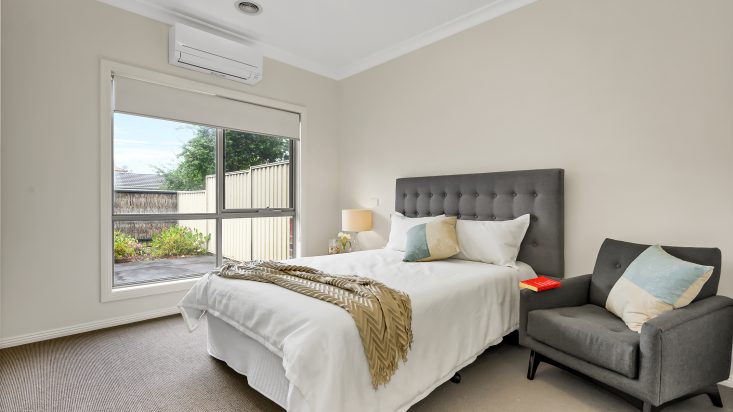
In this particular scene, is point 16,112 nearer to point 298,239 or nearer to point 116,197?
point 116,197

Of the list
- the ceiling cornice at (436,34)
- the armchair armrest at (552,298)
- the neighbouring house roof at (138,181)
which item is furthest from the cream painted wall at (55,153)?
the armchair armrest at (552,298)

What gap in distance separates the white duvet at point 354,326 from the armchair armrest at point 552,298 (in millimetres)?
173

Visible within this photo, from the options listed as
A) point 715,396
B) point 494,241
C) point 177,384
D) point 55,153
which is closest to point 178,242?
point 55,153

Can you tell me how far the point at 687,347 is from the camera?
1695 mm

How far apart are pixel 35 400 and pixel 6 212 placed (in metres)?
1.42

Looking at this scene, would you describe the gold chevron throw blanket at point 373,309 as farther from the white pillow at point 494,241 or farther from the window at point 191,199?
the window at point 191,199

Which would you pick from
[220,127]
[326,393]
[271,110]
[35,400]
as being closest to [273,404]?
[326,393]

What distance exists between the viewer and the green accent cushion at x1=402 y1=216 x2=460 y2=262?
283 cm

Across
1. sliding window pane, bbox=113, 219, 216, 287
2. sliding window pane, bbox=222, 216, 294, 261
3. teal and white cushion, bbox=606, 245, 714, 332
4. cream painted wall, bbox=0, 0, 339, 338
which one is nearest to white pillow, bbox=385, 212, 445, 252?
teal and white cushion, bbox=606, 245, 714, 332

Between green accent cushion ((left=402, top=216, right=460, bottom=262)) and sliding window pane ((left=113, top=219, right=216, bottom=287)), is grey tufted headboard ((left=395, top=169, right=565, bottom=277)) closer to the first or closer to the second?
green accent cushion ((left=402, top=216, right=460, bottom=262))

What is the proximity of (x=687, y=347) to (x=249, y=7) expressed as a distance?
12.4ft

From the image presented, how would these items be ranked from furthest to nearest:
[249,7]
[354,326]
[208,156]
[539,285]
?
[208,156]
[249,7]
[539,285]
[354,326]

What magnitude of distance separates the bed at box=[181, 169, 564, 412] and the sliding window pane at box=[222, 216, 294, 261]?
5.09ft

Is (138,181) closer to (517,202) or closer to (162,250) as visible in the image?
(162,250)
